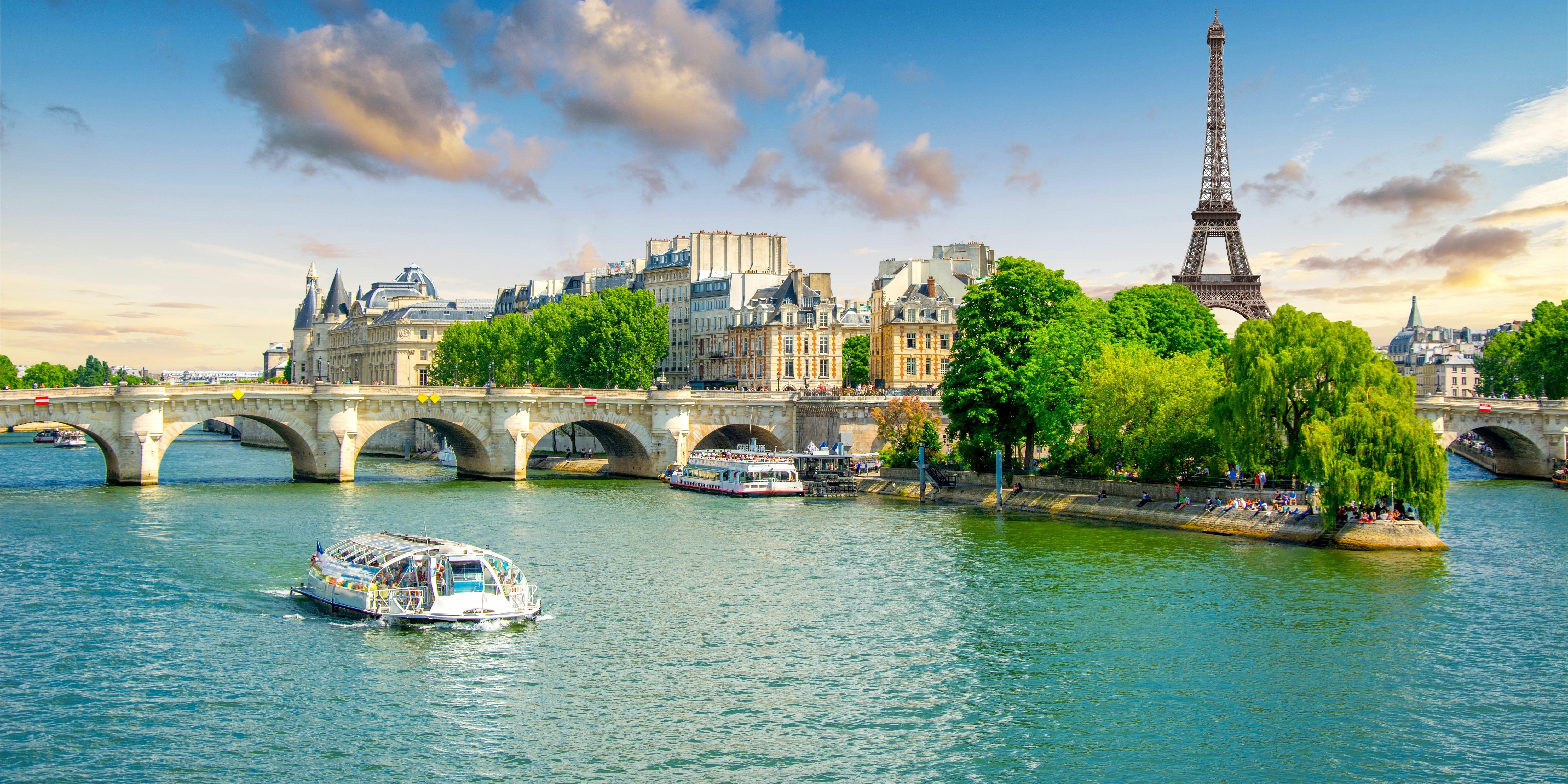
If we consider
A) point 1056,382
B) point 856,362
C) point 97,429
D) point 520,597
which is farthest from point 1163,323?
point 97,429

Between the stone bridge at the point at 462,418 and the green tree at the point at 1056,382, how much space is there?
20.3 m

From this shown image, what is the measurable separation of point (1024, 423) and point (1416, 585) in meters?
24.6

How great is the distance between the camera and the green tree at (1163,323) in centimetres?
7138

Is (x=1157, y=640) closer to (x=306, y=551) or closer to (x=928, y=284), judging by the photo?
(x=306, y=551)

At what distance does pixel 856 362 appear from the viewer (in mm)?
113438

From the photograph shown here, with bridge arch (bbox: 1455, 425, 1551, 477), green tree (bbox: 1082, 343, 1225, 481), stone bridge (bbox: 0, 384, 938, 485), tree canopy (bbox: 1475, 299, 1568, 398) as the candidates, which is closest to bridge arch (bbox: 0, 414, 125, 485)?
stone bridge (bbox: 0, 384, 938, 485)

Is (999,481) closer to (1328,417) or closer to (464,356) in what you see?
(1328,417)

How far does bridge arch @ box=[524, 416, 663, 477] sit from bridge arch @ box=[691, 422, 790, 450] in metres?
3.26

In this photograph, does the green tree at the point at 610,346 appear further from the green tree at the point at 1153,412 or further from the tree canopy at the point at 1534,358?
the tree canopy at the point at 1534,358

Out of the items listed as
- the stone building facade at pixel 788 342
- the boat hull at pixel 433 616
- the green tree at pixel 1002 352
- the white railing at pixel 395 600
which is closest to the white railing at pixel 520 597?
the boat hull at pixel 433 616

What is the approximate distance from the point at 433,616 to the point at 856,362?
8318 cm

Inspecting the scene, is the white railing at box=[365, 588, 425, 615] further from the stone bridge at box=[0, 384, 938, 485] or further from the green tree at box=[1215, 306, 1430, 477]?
the stone bridge at box=[0, 384, 938, 485]

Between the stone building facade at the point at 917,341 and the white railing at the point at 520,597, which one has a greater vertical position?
the stone building facade at the point at 917,341

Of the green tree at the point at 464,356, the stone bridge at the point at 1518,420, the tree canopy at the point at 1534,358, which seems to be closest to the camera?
the stone bridge at the point at 1518,420
